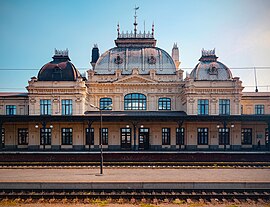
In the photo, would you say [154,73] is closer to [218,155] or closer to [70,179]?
[218,155]

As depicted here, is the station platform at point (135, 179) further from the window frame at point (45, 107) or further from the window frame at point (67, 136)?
the window frame at point (45, 107)

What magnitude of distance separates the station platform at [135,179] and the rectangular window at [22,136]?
19304 millimetres

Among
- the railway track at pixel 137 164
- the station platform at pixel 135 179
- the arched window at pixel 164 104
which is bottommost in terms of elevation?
the railway track at pixel 137 164

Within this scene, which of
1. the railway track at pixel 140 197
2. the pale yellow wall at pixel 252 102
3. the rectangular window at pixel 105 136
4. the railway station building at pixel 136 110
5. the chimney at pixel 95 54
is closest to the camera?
the railway track at pixel 140 197

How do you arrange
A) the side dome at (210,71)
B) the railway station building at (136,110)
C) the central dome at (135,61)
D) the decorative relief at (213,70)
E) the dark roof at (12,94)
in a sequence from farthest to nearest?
the dark roof at (12,94), the central dome at (135,61), the decorative relief at (213,70), the side dome at (210,71), the railway station building at (136,110)

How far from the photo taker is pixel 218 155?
2752 centimetres

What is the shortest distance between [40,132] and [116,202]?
29.2 metres

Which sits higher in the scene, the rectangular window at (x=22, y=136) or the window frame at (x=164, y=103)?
the window frame at (x=164, y=103)

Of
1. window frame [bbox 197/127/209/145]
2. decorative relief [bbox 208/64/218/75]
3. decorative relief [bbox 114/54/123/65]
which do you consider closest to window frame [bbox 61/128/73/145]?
decorative relief [bbox 114/54/123/65]

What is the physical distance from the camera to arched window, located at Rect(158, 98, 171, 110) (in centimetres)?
4500

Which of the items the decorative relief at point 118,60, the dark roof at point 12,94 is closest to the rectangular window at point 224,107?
the decorative relief at point 118,60

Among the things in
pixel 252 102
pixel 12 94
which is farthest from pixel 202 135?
pixel 12 94

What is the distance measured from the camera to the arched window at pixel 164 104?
45.0 metres

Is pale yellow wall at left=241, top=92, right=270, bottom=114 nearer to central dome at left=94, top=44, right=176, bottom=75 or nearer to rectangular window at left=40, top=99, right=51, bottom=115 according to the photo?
central dome at left=94, top=44, right=176, bottom=75
